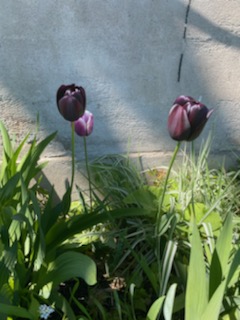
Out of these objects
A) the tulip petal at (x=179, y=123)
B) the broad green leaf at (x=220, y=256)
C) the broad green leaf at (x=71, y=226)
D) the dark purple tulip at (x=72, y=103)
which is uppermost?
the tulip petal at (x=179, y=123)

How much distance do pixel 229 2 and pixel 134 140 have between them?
777mm

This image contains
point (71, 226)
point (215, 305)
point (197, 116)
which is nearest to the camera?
point (215, 305)

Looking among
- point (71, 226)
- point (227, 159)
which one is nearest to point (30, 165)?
point (71, 226)

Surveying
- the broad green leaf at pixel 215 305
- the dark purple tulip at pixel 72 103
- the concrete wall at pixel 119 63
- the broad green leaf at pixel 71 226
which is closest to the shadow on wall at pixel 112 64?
the concrete wall at pixel 119 63

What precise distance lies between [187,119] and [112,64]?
86cm

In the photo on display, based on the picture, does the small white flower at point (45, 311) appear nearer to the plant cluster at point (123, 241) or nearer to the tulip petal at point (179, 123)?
the plant cluster at point (123, 241)

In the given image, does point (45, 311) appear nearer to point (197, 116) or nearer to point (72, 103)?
point (72, 103)

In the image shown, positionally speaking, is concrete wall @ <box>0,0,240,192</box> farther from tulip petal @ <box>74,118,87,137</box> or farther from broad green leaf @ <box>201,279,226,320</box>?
broad green leaf @ <box>201,279,226,320</box>

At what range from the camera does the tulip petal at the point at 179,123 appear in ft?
4.76

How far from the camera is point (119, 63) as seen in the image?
222 cm

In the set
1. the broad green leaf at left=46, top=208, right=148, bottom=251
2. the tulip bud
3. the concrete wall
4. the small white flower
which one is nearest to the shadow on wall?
the concrete wall

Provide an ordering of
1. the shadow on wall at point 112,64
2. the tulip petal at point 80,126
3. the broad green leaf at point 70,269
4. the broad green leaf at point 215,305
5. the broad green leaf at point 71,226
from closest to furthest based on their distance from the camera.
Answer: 1. the broad green leaf at point 215,305
2. the broad green leaf at point 70,269
3. the broad green leaf at point 71,226
4. the tulip petal at point 80,126
5. the shadow on wall at point 112,64

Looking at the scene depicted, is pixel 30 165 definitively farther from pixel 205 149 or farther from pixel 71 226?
pixel 205 149

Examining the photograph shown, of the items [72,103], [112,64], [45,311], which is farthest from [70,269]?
[112,64]
